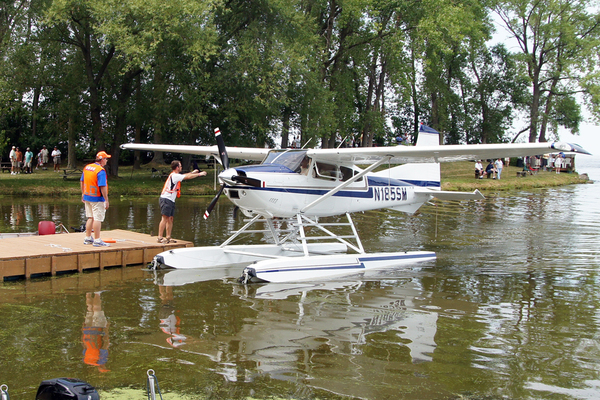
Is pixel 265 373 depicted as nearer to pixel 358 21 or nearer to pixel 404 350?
pixel 404 350

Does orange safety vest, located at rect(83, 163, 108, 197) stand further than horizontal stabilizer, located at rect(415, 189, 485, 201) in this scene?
No

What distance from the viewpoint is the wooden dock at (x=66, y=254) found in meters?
9.19

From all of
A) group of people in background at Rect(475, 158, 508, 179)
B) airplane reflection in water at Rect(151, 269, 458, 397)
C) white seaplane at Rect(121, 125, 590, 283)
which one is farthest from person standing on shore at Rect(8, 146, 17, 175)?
group of people in background at Rect(475, 158, 508, 179)

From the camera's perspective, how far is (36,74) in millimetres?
28578

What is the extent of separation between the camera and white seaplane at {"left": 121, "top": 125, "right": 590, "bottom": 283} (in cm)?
993

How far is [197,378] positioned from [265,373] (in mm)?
660

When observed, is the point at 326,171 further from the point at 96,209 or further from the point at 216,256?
the point at 96,209

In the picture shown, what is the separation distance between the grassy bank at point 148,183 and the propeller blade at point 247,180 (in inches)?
724

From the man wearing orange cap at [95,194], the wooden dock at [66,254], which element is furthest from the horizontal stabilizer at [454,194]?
the man wearing orange cap at [95,194]

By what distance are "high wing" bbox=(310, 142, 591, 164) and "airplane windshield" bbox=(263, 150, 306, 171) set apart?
22 centimetres

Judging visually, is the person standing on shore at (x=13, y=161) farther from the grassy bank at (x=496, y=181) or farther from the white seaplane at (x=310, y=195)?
the grassy bank at (x=496, y=181)

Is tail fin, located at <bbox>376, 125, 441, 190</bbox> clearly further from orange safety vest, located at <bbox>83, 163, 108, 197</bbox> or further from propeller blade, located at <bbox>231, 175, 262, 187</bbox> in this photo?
orange safety vest, located at <bbox>83, 163, 108, 197</bbox>

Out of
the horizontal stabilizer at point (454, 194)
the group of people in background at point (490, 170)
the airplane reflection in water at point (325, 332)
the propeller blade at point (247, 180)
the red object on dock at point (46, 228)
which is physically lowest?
the airplane reflection in water at point (325, 332)

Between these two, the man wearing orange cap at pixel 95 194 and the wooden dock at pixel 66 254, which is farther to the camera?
the man wearing orange cap at pixel 95 194
